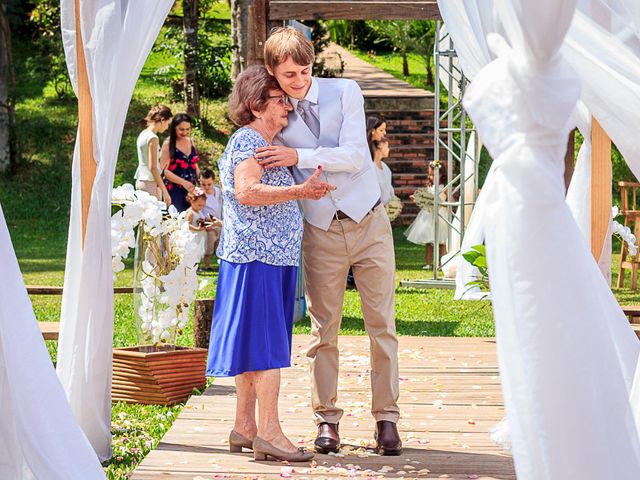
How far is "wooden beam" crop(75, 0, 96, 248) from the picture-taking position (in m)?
4.89

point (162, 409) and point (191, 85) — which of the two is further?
point (191, 85)

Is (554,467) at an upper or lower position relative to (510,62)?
lower

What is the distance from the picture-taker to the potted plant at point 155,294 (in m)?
5.94

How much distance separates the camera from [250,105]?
4648mm

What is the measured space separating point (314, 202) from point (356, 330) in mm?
4028

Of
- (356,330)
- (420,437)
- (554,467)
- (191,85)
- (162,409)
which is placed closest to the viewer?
(554,467)

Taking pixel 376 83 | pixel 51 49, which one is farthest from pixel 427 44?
pixel 51 49

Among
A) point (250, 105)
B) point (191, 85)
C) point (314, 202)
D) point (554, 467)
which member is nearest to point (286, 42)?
point (250, 105)

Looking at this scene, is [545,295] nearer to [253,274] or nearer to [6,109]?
[253,274]

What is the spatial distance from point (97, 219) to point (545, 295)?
95.5 inches

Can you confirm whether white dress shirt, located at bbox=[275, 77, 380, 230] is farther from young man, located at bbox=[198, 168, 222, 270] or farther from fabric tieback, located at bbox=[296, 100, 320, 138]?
young man, located at bbox=[198, 168, 222, 270]

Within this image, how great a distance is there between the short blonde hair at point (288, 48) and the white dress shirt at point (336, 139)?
23cm

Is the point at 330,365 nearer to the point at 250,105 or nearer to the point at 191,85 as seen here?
the point at 250,105

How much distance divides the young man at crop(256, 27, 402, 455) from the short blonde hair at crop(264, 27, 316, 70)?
49 millimetres
